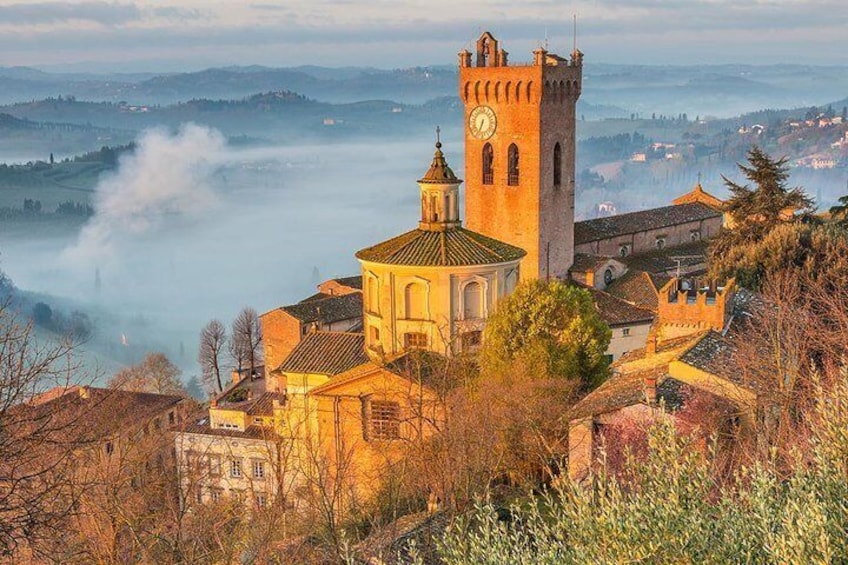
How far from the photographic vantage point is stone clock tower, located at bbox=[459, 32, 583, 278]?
41656 millimetres

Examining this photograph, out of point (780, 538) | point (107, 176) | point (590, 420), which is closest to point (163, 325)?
point (107, 176)

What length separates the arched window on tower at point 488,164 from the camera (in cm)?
4309

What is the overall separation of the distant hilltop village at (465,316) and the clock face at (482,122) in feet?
0.17

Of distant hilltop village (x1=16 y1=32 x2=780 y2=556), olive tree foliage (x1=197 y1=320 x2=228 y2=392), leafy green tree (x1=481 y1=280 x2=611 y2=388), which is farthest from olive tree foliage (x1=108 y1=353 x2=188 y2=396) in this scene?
leafy green tree (x1=481 y1=280 x2=611 y2=388)

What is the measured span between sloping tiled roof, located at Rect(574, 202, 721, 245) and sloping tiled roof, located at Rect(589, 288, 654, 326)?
21.0 feet

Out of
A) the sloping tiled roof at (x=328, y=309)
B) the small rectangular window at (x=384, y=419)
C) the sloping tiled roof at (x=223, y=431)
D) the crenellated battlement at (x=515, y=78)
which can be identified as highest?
the crenellated battlement at (x=515, y=78)

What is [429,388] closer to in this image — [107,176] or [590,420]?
[590,420]

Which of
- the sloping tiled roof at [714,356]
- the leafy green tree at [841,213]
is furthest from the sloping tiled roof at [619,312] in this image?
the sloping tiled roof at [714,356]

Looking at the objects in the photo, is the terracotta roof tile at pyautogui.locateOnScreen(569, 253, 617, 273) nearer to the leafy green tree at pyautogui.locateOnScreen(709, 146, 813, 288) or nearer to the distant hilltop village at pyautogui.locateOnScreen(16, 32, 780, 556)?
the distant hilltop village at pyautogui.locateOnScreen(16, 32, 780, 556)

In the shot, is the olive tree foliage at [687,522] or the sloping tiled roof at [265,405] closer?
the olive tree foliage at [687,522]

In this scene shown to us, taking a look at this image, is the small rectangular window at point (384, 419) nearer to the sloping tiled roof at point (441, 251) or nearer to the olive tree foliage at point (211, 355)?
the sloping tiled roof at point (441, 251)

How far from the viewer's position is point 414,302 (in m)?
26.1

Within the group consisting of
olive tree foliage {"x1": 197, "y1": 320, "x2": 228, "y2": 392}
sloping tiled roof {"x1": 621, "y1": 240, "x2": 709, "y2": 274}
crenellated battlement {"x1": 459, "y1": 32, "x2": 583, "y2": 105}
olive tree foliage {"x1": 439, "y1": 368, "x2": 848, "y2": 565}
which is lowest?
olive tree foliage {"x1": 197, "y1": 320, "x2": 228, "y2": 392}

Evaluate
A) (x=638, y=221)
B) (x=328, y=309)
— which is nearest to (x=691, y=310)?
(x=328, y=309)
